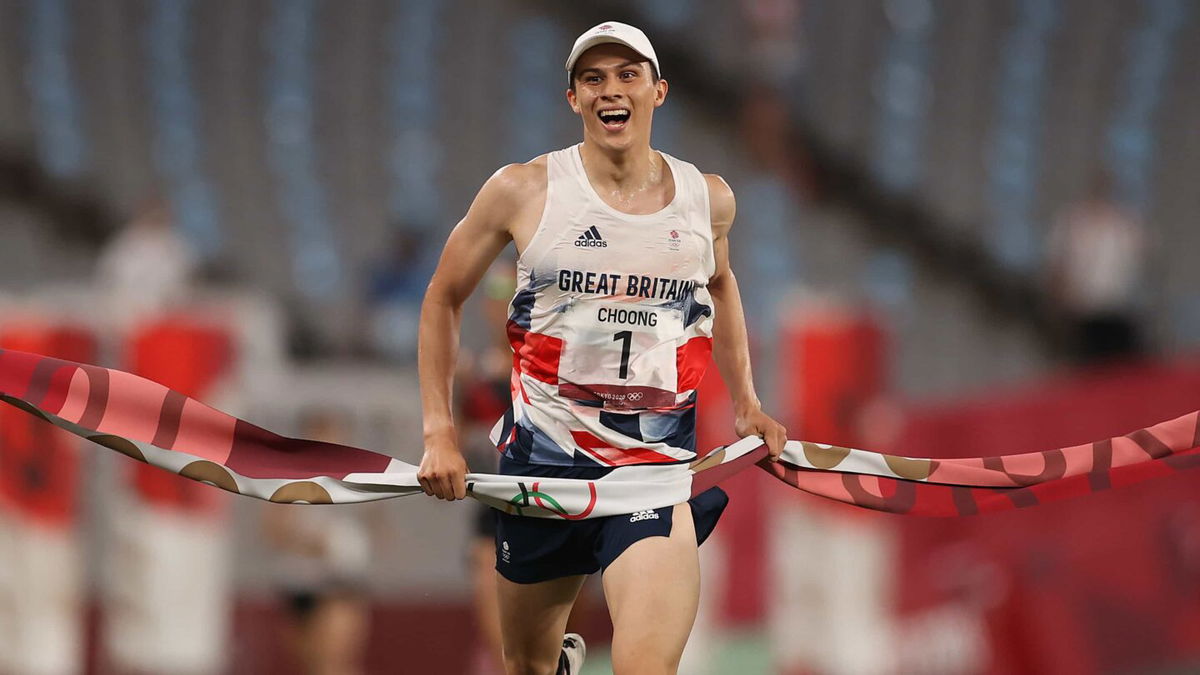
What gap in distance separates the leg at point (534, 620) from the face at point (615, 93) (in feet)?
4.35

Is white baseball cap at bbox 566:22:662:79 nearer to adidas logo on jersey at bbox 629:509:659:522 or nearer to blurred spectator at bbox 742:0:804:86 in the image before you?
adidas logo on jersey at bbox 629:509:659:522

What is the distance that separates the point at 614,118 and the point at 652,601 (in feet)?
4.37

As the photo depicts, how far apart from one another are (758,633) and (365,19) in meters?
7.43

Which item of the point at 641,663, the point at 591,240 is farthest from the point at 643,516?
the point at 591,240

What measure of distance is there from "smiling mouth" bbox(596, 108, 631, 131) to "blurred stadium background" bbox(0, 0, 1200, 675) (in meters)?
5.10

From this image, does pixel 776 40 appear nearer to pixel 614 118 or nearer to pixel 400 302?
pixel 400 302

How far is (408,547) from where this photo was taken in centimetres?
1127

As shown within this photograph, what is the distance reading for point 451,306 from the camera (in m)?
5.05

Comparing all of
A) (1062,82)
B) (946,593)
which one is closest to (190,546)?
(946,593)

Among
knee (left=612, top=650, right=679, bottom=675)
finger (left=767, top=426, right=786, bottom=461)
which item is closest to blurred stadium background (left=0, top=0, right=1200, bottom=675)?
finger (left=767, top=426, right=786, bottom=461)

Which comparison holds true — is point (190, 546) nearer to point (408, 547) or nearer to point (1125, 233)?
point (408, 547)

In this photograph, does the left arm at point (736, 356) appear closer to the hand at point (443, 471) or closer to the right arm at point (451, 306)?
the right arm at point (451, 306)

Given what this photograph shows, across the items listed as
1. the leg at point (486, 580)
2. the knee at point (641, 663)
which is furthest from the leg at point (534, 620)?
the leg at point (486, 580)

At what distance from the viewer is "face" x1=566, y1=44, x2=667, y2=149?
4844 millimetres
